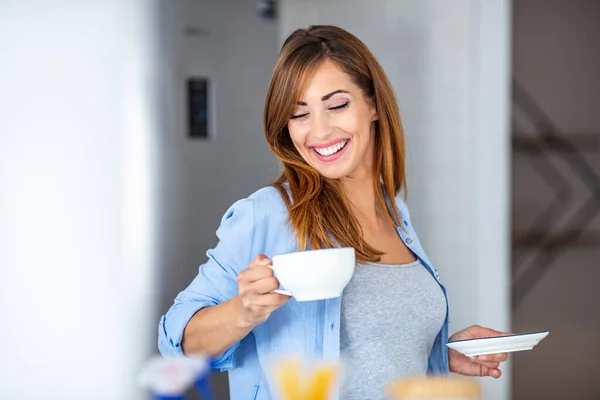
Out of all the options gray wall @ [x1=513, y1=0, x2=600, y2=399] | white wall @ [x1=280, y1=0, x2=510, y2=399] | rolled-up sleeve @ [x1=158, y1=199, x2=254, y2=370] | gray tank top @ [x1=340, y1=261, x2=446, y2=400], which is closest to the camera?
rolled-up sleeve @ [x1=158, y1=199, x2=254, y2=370]

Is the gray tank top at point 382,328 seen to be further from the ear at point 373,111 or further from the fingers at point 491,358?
the ear at point 373,111

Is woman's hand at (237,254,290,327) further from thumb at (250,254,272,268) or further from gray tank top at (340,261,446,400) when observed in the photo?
gray tank top at (340,261,446,400)

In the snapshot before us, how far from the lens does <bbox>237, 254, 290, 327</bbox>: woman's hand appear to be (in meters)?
0.96

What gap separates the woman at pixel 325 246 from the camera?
3.98 feet

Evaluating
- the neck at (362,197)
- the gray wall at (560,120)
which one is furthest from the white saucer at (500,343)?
the gray wall at (560,120)

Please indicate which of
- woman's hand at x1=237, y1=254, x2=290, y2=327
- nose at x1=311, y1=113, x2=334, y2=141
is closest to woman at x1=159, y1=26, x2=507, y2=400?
nose at x1=311, y1=113, x2=334, y2=141

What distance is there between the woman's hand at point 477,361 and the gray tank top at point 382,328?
0.27ft

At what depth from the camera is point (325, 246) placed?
4.22 feet

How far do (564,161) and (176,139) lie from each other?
8.85 feet

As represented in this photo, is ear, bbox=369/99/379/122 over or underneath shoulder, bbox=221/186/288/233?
over

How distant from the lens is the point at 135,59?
93.3 inches

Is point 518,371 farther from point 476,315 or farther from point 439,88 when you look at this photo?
point 439,88

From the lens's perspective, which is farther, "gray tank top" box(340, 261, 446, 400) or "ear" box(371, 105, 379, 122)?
"ear" box(371, 105, 379, 122)

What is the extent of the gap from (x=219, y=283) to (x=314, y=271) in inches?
13.8
